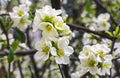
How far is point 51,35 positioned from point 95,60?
179 millimetres

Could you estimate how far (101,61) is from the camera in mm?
1113

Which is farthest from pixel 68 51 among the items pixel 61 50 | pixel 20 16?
pixel 20 16

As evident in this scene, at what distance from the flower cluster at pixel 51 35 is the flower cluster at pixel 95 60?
0.07 m

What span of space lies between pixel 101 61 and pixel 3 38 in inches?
29.2

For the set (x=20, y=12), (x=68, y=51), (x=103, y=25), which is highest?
(x=20, y=12)

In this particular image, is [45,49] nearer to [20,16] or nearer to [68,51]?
[68,51]

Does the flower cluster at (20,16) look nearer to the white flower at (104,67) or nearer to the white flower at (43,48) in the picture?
the white flower at (43,48)

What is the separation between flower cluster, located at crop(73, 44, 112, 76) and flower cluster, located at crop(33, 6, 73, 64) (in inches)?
2.9

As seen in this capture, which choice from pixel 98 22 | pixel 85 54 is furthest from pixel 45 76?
pixel 85 54

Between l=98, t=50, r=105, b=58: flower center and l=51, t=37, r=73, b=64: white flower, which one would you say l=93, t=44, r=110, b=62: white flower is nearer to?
l=98, t=50, r=105, b=58: flower center

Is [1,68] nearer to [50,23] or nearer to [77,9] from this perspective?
[77,9]

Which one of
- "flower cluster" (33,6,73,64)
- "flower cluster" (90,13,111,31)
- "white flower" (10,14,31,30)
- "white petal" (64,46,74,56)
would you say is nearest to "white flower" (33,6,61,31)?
"flower cluster" (33,6,73,64)

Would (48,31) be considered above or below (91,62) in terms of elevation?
above

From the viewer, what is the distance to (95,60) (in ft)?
3.62
